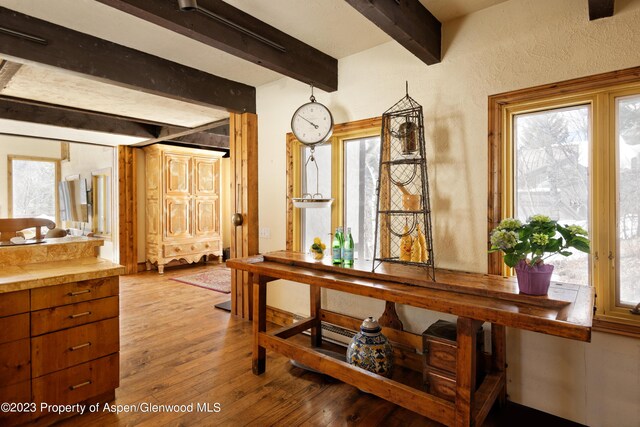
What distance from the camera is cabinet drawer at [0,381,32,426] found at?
1.80 metres

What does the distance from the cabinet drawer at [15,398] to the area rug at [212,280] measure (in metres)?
2.89

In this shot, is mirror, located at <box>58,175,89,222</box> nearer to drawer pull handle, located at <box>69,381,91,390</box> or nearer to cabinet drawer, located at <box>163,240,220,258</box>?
cabinet drawer, located at <box>163,240,220,258</box>

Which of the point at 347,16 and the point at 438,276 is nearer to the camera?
the point at 438,276

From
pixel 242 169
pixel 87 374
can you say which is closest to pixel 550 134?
pixel 242 169

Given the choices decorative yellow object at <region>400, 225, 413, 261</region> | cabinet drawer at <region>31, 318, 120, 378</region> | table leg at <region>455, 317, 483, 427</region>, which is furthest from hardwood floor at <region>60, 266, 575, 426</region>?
decorative yellow object at <region>400, 225, 413, 261</region>

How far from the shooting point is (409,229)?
2508mm

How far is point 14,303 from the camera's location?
183 centimetres

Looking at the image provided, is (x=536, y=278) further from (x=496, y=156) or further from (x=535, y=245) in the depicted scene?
(x=496, y=156)

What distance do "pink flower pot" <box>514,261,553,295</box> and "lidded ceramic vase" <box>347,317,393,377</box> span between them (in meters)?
0.93

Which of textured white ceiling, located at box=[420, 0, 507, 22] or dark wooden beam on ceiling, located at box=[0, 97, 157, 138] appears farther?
dark wooden beam on ceiling, located at box=[0, 97, 157, 138]

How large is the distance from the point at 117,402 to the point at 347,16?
292 cm

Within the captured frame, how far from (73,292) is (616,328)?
3.04m

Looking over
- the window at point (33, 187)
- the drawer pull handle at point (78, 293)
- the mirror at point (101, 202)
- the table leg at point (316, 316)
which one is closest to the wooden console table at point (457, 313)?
the table leg at point (316, 316)

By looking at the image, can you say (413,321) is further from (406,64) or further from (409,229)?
(406,64)
